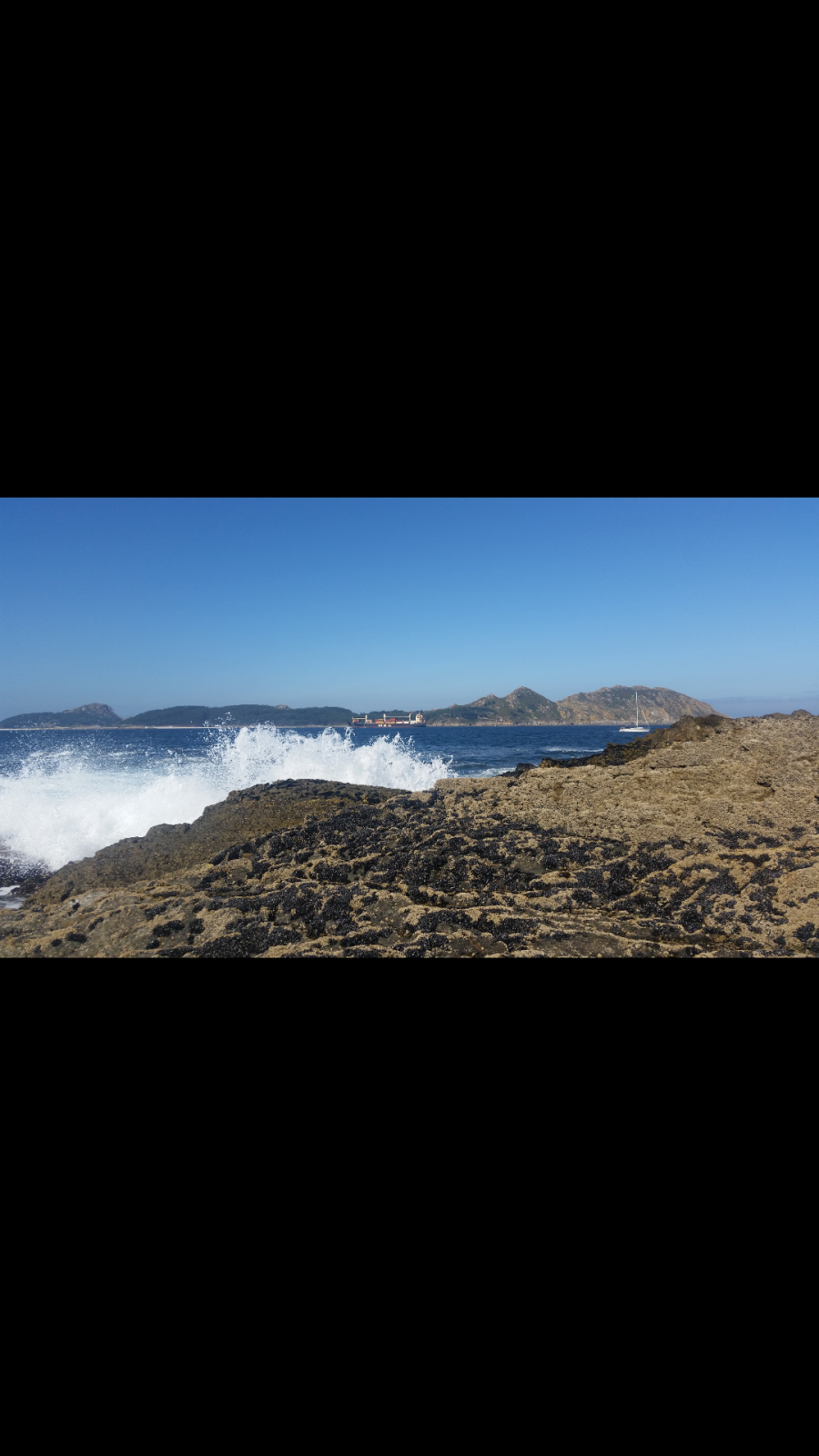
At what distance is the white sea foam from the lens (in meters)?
4.83

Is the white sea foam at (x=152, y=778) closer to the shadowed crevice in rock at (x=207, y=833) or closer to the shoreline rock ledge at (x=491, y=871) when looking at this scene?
the shadowed crevice in rock at (x=207, y=833)

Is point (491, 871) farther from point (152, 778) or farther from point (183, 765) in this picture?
point (183, 765)

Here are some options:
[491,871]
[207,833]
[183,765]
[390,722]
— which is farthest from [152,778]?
[491,871]

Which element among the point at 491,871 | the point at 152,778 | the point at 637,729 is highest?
the point at 637,729

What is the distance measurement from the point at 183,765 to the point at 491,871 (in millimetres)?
3912

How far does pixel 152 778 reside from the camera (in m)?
5.72

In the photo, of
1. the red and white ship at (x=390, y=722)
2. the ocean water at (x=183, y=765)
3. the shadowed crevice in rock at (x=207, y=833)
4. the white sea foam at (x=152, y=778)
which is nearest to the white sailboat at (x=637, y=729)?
the ocean water at (x=183, y=765)

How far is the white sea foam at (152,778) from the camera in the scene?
15.9 feet

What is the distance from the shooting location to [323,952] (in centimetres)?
271

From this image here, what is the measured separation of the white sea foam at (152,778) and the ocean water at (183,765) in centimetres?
1
